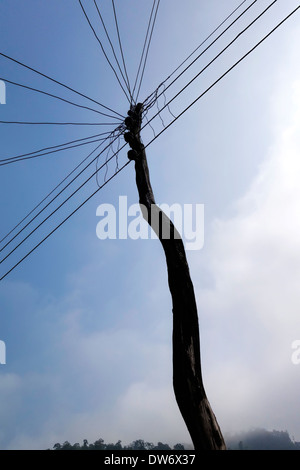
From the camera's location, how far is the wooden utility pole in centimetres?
350

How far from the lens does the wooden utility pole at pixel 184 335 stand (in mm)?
3504

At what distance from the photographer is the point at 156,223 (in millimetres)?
4949

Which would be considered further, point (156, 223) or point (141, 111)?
point (141, 111)

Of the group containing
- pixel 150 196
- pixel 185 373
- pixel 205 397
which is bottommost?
pixel 205 397

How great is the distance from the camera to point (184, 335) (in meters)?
4.04
